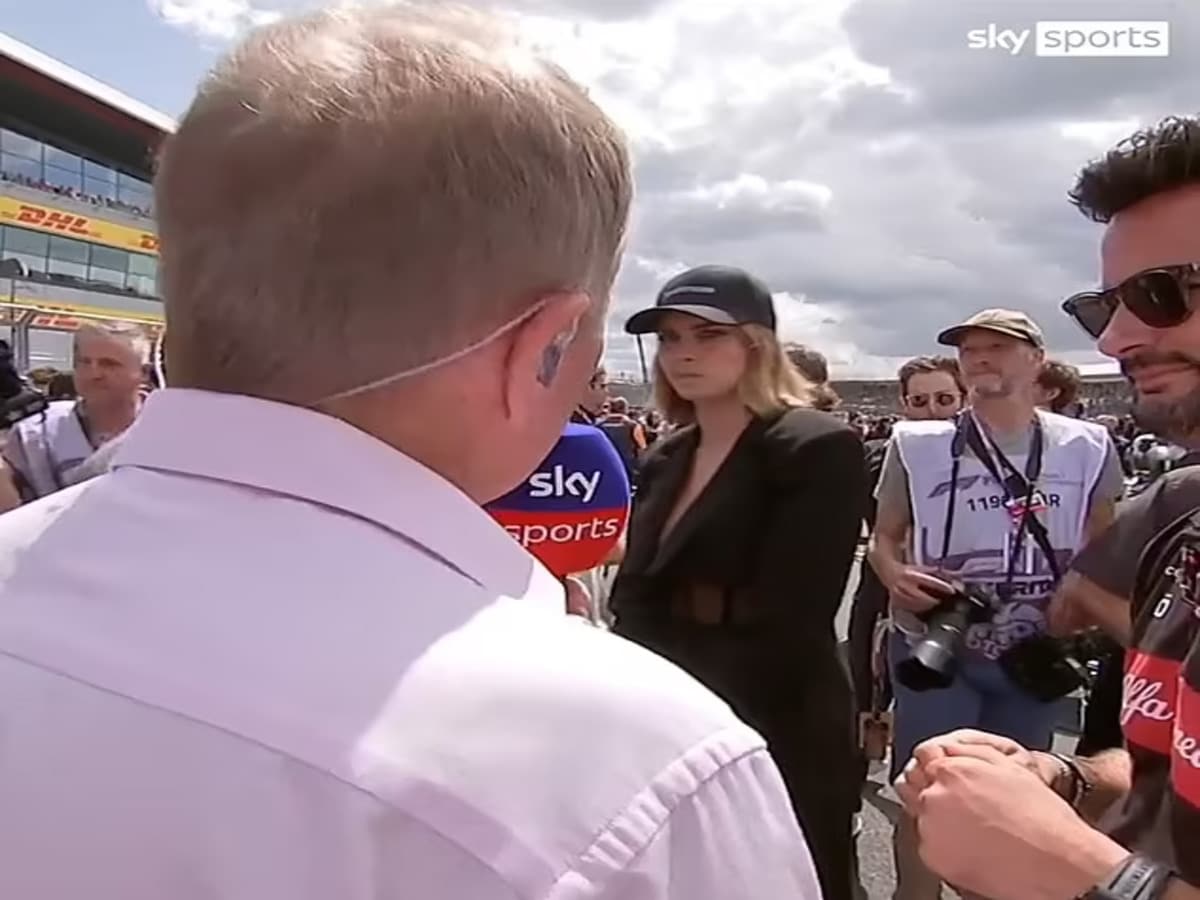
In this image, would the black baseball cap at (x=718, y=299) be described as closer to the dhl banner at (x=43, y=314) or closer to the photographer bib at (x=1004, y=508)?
the photographer bib at (x=1004, y=508)

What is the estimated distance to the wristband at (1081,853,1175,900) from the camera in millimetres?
1147

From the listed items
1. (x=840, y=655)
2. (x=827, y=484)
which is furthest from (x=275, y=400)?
(x=840, y=655)

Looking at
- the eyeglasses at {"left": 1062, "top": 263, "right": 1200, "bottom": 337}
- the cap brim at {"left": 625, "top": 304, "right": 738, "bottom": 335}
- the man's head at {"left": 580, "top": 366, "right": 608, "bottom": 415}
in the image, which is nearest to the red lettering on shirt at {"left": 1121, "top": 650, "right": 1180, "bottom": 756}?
the eyeglasses at {"left": 1062, "top": 263, "right": 1200, "bottom": 337}

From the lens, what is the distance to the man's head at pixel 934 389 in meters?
4.96

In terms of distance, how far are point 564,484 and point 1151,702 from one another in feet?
3.75

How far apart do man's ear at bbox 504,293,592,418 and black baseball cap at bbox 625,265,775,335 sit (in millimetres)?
1818

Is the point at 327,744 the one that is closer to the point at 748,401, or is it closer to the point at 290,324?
the point at 290,324

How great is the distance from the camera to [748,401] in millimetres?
2551

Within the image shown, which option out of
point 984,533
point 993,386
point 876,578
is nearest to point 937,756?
point 984,533

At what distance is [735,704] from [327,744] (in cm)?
190

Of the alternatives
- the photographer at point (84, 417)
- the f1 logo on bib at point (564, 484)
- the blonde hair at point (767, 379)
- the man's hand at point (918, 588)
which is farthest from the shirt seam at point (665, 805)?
the photographer at point (84, 417)

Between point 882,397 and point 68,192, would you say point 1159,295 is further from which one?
point 68,192

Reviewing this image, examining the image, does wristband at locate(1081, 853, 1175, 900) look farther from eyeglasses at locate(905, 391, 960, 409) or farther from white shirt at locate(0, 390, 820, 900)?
eyeglasses at locate(905, 391, 960, 409)

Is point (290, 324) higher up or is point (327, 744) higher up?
point (290, 324)
